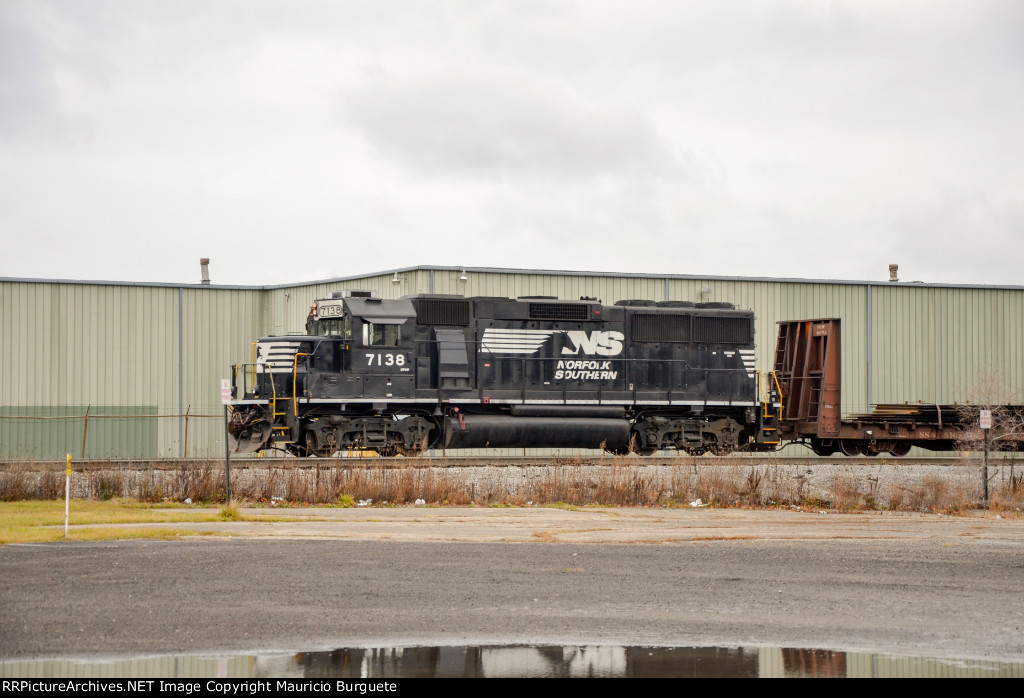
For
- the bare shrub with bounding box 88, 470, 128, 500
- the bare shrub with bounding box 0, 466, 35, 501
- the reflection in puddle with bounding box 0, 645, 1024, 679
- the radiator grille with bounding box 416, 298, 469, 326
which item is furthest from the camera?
the radiator grille with bounding box 416, 298, 469, 326

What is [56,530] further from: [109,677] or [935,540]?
[935,540]

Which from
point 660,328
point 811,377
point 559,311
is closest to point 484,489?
point 559,311

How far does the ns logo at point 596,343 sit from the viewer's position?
26.8m

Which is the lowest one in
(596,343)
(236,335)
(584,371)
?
(584,371)

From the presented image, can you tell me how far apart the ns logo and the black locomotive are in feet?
0.10

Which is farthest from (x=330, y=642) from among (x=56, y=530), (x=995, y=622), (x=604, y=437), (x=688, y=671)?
(x=604, y=437)

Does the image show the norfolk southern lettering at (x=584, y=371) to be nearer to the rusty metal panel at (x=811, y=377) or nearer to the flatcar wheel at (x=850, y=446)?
the rusty metal panel at (x=811, y=377)

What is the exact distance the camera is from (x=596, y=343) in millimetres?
26922

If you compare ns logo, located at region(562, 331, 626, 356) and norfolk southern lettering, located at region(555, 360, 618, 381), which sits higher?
ns logo, located at region(562, 331, 626, 356)

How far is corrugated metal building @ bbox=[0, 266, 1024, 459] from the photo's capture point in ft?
108

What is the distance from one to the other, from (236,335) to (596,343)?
15.0 metres

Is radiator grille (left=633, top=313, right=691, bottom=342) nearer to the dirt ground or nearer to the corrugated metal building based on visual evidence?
the corrugated metal building

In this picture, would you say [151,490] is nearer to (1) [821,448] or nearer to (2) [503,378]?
(2) [503,378]

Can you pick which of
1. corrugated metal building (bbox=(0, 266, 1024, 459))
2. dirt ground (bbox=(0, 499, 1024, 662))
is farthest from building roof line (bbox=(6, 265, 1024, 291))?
→ dirt ground (bbox=(0, 499, 1024, 662))
